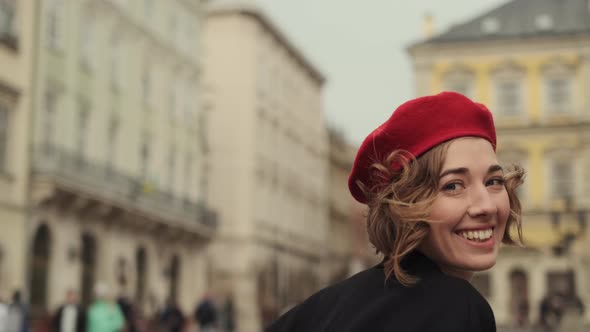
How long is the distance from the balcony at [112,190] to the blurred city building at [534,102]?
52.7ft

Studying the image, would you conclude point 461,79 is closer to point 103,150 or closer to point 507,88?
point 507,88

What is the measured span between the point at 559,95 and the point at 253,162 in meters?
16.4

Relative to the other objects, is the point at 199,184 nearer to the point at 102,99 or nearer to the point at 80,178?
the point at 102,99

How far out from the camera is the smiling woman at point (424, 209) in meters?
2.48

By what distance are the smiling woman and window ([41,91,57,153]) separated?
109ft

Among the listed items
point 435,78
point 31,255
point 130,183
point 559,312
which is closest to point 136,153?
point 130,183

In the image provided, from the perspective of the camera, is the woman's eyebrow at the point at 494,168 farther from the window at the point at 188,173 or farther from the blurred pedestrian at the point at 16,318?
the window at the point at 188,173

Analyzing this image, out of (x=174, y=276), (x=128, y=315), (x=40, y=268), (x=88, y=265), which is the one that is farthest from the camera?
(x=174, y=276)

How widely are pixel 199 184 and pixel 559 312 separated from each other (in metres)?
18.7

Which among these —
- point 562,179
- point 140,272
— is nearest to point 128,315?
point 140,272

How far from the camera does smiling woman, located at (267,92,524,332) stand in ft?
8.14

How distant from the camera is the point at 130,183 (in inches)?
1620

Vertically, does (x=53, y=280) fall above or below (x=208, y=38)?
below

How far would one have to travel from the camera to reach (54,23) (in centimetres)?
3619
